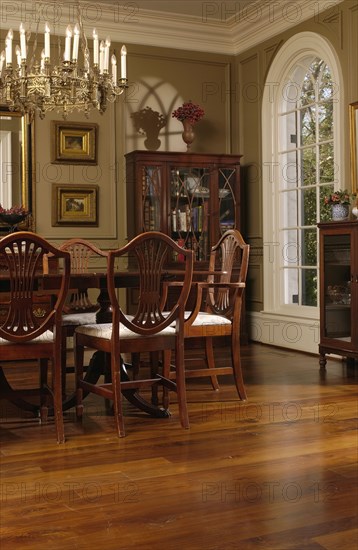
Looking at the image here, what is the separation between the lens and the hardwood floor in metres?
2.09

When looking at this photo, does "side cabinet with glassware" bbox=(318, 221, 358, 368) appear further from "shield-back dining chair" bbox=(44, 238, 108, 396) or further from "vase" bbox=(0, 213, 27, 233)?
"vase" bbox=(0, 213, 27, 233)

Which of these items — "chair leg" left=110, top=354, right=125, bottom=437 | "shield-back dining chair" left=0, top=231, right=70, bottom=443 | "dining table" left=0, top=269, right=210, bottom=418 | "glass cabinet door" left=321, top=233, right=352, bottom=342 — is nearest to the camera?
"shield-back dining chair" left=0, top=231, right=70, bottom=443

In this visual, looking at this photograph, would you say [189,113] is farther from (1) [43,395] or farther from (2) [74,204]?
(1) [43,395]

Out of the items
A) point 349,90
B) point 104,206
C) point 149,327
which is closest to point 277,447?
point 149,327

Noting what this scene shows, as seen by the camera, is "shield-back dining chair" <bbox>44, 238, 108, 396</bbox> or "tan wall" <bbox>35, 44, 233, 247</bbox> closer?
"shield-back dining chair" <bbox>44, 238, 108, 396</bbox>

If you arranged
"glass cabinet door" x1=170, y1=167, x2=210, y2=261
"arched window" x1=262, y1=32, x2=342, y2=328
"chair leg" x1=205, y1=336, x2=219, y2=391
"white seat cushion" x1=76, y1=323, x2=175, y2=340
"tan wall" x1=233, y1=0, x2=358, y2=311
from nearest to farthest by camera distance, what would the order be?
"white seat cushion" x1=76, y1=323, x2=175, y2=340 → "chair leg" x1=205, y1=336, x2=219, y2=391 → "arched window" x1=262, y1=32, x2=342, y2=328 → "glass cabinet door" x1=170, y1=167, x2=210, y2=261 → "tan wall" x1=233, y1=0, x2=358, y2=311

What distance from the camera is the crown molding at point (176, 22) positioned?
605 centimetres

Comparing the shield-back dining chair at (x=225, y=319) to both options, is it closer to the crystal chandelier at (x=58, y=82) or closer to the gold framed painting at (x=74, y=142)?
the crystal chandelier at (x=58, y=82)

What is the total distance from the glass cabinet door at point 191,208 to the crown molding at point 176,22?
1.32 m

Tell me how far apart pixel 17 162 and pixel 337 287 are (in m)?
2.89

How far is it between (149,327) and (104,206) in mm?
3246

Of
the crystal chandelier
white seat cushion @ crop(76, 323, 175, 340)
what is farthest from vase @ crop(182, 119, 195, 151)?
white seat cushion @ crop(76, 323, 175, 340)

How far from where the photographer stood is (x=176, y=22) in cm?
662

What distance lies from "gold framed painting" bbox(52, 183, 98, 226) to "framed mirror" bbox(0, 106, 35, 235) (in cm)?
22
